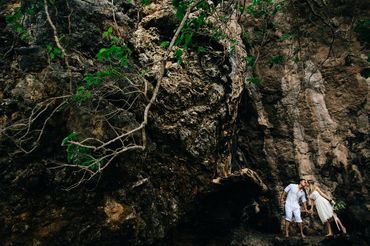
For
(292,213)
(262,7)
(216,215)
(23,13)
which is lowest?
(216,215)

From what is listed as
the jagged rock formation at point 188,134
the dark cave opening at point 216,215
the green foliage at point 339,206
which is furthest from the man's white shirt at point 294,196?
the green foliage at point 339,206

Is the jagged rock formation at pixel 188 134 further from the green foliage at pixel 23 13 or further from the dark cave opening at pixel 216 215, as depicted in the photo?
the green foliage at pixel 23 13

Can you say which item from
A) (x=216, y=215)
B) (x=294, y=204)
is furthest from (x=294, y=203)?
(x=216, y=215)

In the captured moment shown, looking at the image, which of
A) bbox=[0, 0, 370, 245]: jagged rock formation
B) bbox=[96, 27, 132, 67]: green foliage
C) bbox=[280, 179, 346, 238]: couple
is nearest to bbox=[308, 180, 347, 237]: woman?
bbox=[280, 179, 346, 238]: couple

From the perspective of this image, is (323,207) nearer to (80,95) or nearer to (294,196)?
(294,196)

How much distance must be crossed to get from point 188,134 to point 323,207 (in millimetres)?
3953

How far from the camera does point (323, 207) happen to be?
26.9ft

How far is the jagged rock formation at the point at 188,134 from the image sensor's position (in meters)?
5.87

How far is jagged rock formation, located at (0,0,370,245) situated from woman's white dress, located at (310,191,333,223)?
86 centimetres

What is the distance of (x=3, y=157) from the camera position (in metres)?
5.57

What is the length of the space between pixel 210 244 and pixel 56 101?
481cm

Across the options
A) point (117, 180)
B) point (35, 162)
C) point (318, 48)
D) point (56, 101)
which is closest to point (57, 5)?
point (56, 101)

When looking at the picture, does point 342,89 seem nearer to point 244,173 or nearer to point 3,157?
point 244,173

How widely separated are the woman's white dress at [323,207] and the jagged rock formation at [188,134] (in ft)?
2.82
